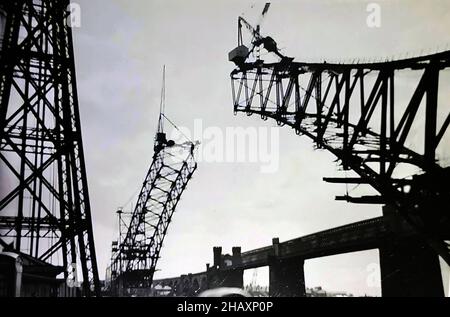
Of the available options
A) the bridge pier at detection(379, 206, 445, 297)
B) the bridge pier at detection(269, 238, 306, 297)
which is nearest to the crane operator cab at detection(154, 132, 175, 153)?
the bridge pier at detection(269, 238, 306, 297)

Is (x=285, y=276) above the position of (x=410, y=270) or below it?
below

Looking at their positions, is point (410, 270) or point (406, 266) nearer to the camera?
point (410, 270)

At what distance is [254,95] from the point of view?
14633mm

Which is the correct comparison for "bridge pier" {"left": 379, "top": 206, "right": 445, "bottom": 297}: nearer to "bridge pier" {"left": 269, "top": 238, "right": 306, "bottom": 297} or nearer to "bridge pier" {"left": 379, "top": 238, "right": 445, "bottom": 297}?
"bridge pier" {"left": 379, "top": 238, "right": 445, "bottom": 297}

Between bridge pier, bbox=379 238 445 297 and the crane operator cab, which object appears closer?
bridge pier, bbox=379 238 445 297

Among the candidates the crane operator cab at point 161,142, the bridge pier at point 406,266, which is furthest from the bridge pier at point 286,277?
the crane operator cab at point 161,142

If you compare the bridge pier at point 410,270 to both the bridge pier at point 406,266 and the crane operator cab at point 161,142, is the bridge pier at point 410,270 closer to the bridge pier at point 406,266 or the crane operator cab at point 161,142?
the bridge pier at point 406,266

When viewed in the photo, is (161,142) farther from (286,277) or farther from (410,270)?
(410,270)

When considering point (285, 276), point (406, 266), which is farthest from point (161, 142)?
point (406, 266)

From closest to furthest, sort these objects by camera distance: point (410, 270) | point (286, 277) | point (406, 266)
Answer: point (410, 270) → point (406, 266) → point (286, 277)

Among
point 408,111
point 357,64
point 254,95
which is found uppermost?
point 254,95

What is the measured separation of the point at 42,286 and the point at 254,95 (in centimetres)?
1017
